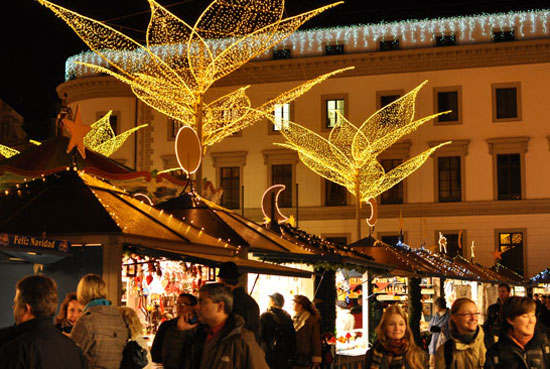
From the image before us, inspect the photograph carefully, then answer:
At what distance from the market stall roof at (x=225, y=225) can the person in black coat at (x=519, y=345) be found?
8525 millimetres

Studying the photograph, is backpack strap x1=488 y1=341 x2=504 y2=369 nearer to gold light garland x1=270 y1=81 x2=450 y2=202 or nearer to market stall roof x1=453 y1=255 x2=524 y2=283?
market stall roof x1=453 y1=255 x2=524 y2=283

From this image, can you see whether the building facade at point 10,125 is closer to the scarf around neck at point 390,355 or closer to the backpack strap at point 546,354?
the scarf around neck at point 390,355

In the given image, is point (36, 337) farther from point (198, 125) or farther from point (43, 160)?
point (198, 125)

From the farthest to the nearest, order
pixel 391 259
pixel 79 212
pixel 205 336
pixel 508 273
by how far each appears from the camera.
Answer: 1. pixel 508 273
2. pixel 391 259
3. pixel 79 212
4. pixel 205 336

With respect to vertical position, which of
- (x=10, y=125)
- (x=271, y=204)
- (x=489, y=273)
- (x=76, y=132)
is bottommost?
(x=489, y=273)

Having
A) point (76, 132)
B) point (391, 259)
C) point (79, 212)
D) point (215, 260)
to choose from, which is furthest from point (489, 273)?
point (79, 212)

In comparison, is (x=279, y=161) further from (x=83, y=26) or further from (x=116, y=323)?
(x=116, y=323)

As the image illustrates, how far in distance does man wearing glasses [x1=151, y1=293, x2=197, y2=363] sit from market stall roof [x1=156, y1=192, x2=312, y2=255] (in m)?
5.58

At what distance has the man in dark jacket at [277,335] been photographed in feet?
41.1

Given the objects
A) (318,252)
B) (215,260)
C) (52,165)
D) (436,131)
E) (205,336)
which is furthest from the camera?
(436,131)

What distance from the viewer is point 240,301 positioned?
970 cm

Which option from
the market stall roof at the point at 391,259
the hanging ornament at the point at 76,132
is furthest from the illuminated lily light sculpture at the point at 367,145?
the hanging ornament at the point at 76,132

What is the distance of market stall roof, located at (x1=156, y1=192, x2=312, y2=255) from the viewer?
1511 centimetres

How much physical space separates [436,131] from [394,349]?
3998 centimetres
